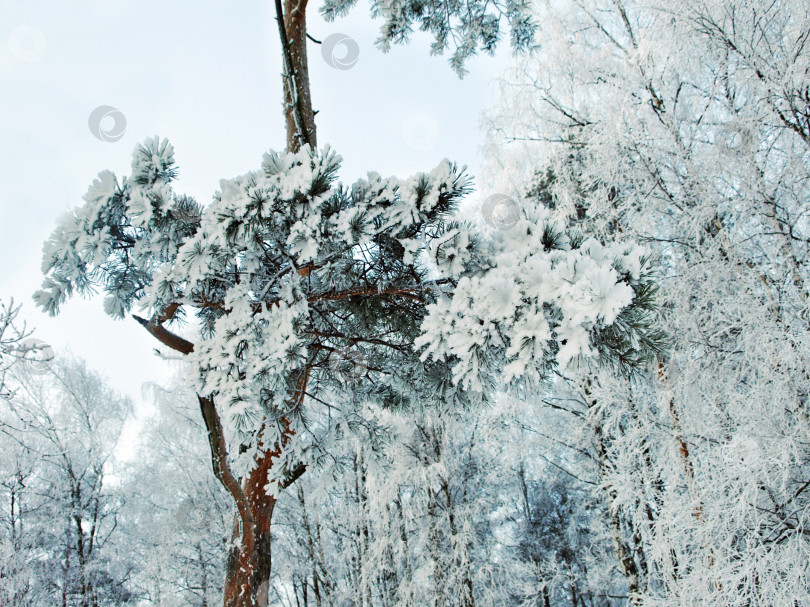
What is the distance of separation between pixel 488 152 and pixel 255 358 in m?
5.35

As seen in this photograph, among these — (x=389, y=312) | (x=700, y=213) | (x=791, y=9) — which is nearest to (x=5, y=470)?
(x=389, y=312)

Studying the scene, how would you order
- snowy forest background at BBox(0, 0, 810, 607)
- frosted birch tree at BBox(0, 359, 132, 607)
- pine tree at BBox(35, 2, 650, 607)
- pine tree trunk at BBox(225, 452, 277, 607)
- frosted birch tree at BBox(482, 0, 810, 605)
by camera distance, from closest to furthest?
pine tree at BBox(35, 2, 650, 607), snowy forest background at BBox(0, 0, 810, 607), pine tree trunk at BBox(225, 452, 277, 607), frosted birch tree at BBox(482, 0, 810, 605), frosted birch tree at BBox(0, 359, 132, 607)

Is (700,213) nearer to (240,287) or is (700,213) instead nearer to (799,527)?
(799,527)

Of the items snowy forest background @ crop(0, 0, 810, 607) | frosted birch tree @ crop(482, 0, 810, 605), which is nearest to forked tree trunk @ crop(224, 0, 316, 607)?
snowy forest background @ crop(0, 0, 810, 607)

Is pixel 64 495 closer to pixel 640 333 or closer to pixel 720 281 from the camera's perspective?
pixel 640 333

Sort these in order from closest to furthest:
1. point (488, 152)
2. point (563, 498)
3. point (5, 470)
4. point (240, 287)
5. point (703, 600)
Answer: point (240, 287)
point (703, 600)
point (488, 152)
point (5, 470)
point (563, 498)

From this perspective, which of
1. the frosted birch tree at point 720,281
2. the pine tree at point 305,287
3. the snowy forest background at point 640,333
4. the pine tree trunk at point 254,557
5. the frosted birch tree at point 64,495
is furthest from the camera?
the frosted birch tree at point 64,495

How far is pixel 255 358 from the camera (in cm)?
189

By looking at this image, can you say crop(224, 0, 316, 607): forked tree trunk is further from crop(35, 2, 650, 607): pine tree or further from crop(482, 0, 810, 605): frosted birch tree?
crop(482, 0, 810, 605): frosted birch tree

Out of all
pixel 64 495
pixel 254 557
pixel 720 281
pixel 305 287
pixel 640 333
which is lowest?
pixel 254 557

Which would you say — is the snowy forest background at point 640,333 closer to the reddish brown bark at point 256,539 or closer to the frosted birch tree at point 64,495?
the reddish brown bark at point 256,539

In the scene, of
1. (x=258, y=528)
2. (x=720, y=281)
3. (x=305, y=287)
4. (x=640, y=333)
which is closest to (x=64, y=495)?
(x=258, y=528)

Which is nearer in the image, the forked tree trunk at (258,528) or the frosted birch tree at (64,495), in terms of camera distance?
the forked tree trunk at (258,528)

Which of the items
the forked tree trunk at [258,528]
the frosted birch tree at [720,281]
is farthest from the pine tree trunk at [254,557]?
the frosted birch tree at [720,281]
